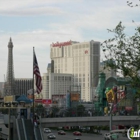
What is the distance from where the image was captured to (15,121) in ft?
208

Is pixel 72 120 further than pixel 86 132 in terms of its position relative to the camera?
No

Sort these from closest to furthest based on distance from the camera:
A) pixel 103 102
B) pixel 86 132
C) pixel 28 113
Result: 1. pixel 28 113
2. pixel 86 132
3. pixel 103 102

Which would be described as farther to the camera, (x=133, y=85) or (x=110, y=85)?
(x=110, y=85)

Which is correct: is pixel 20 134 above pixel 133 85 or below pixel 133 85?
below

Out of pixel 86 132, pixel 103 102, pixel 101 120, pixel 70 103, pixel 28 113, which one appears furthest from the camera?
pixel 70 103

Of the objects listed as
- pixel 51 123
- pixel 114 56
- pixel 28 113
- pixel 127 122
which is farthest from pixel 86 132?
pixel 114 56

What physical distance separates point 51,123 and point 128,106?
6430 cm

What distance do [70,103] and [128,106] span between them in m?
58.4

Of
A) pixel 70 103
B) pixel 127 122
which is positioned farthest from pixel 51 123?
pixel 70 103

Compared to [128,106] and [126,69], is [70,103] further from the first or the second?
[126,69]

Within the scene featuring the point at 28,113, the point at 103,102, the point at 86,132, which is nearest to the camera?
the point at 28,113

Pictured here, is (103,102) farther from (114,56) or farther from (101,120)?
(114,56)

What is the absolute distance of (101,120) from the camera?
82562 millimetres

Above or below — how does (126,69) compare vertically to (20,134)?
above
